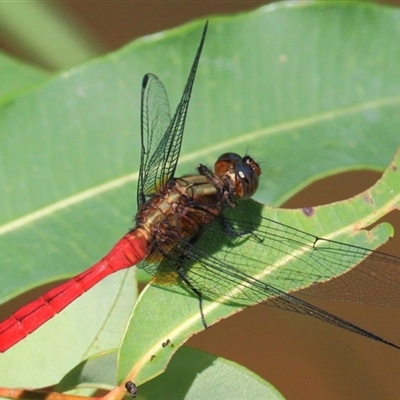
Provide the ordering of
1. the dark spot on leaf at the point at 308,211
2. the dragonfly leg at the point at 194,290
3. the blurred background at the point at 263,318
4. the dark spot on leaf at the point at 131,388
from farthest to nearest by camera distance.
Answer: the blurred background at the point at 263,318, the dark spot on leaf at the point at 308,211, the dragonfly leg at the point at 194,290, the dark spot on leaf at the point at 131,388

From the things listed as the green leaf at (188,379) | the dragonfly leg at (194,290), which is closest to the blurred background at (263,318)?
the dragonfly leg at (194,290)

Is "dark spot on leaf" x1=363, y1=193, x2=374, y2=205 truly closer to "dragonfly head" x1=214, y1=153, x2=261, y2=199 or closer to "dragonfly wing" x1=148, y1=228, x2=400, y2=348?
"dragonfly wing" x1=148, y1=228, x2=400, y2=348

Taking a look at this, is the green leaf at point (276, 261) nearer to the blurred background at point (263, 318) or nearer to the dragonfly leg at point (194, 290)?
the dragonfly leg at point (194, 290)

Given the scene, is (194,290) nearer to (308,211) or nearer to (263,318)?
(308,211)

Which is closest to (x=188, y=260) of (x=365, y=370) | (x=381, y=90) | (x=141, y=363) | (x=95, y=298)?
(x=95, y=298)

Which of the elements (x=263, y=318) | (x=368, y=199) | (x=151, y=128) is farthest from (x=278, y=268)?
(x=263, y=318)

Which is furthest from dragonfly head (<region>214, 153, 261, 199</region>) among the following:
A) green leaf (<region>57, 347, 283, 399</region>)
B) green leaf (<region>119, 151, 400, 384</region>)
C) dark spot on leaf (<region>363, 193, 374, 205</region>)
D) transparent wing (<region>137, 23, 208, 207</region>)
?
green leaf (<region>57, 347, 283, 399</region>)
